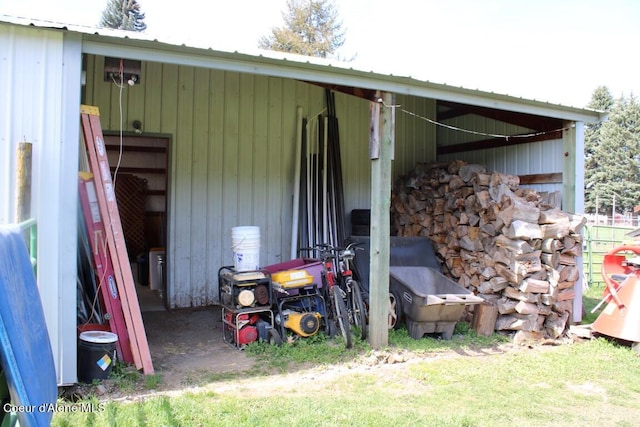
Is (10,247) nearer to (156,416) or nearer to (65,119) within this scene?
(156,416)

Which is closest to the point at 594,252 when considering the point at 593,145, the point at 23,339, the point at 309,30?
the point at 23,339

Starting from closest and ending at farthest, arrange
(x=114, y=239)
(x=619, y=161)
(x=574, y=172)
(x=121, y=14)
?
(x=114, y=239), (x=574, y=172), (x=121, y=14), (x=619, y=161)

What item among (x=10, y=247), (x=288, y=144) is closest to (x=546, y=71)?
(x=288, y=144)

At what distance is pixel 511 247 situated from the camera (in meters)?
5.32

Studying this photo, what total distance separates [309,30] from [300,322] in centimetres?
2175

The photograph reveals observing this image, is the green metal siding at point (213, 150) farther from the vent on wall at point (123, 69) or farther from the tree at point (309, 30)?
the tree at point (309, 30)

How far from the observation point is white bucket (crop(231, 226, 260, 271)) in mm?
4770

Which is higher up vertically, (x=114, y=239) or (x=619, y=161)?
(x=619, y=161)

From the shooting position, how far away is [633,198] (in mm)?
36688

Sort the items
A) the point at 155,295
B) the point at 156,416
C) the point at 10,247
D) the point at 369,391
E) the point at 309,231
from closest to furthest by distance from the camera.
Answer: the point at 10,247 → the point at 156,416 → the point at 369,391 → the point at 309,231 → the point at 155,295

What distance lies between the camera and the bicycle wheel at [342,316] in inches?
181

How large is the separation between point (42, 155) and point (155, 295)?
3994 millimetres

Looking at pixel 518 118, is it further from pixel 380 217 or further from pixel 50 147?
pixel 50 147

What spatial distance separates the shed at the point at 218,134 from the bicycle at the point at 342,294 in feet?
5.58
